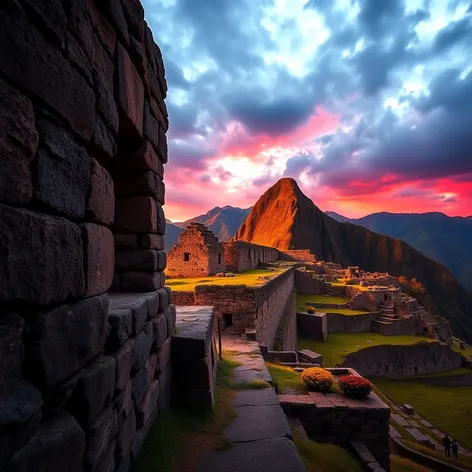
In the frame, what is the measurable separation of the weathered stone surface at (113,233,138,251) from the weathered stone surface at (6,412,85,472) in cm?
259

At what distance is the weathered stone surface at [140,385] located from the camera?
3.16 meters

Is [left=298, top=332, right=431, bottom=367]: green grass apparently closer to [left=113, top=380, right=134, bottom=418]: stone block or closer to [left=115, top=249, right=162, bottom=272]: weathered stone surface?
[left=115, top=249, right=162, bottom=272]: weathered stone surface

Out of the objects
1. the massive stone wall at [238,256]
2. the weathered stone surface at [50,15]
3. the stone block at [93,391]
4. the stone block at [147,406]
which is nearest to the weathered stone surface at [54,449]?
the stone block at [93,391]

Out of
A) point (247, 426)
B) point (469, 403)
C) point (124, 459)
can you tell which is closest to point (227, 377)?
point (247, 426)

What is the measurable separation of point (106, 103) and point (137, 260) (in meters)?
2.25

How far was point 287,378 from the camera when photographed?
384 inches

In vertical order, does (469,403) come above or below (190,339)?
below

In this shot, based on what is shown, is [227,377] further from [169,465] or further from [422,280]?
[422,280]

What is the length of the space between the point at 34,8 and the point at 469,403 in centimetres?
2975

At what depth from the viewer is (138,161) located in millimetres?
3947

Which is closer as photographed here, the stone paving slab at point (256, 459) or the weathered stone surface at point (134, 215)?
the stone paving slab at point (256, 459)

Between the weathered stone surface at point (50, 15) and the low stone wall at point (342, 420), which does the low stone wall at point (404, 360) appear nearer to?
the low stone wall at point (342, 420)

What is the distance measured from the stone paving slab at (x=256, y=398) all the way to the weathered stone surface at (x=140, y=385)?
2451 millimetres

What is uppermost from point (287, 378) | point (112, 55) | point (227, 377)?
point (112, 55)
